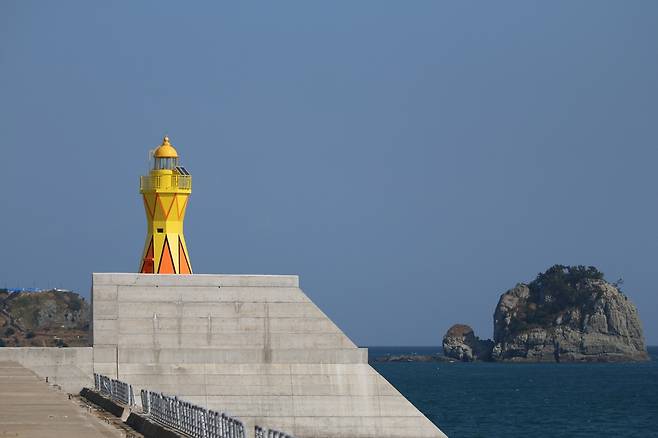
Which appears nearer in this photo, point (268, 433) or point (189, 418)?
point (268, 433)

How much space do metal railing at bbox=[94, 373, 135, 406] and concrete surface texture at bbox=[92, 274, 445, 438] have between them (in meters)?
1.04

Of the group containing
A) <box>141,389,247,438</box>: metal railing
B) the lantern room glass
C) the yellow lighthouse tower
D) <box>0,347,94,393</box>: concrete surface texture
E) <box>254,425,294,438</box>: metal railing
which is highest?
the lantern room glass

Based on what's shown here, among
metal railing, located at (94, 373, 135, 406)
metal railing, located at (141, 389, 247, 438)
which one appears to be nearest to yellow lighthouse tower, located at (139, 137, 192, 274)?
metal railing, located at (94, 373, 135, 406)

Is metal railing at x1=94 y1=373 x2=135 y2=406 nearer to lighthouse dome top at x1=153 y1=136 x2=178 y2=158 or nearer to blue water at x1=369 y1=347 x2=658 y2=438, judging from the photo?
lighthouse dome top at x1=153 y1=136 x2=178 y2=158

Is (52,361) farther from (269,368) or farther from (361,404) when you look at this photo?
(361,404)

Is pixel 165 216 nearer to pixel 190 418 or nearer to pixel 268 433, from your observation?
pixel 190 418

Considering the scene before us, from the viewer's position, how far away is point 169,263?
52.2 meters

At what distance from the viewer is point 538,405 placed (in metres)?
123

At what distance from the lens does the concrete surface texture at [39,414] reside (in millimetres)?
28766

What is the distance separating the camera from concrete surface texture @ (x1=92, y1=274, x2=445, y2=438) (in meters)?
44.3

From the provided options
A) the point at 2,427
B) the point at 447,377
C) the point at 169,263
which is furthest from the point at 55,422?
the point at 447,377

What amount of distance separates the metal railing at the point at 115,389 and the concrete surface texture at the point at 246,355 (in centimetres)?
104

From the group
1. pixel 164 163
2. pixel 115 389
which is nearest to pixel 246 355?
pixel 115 389

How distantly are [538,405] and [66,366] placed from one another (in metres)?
82.5
